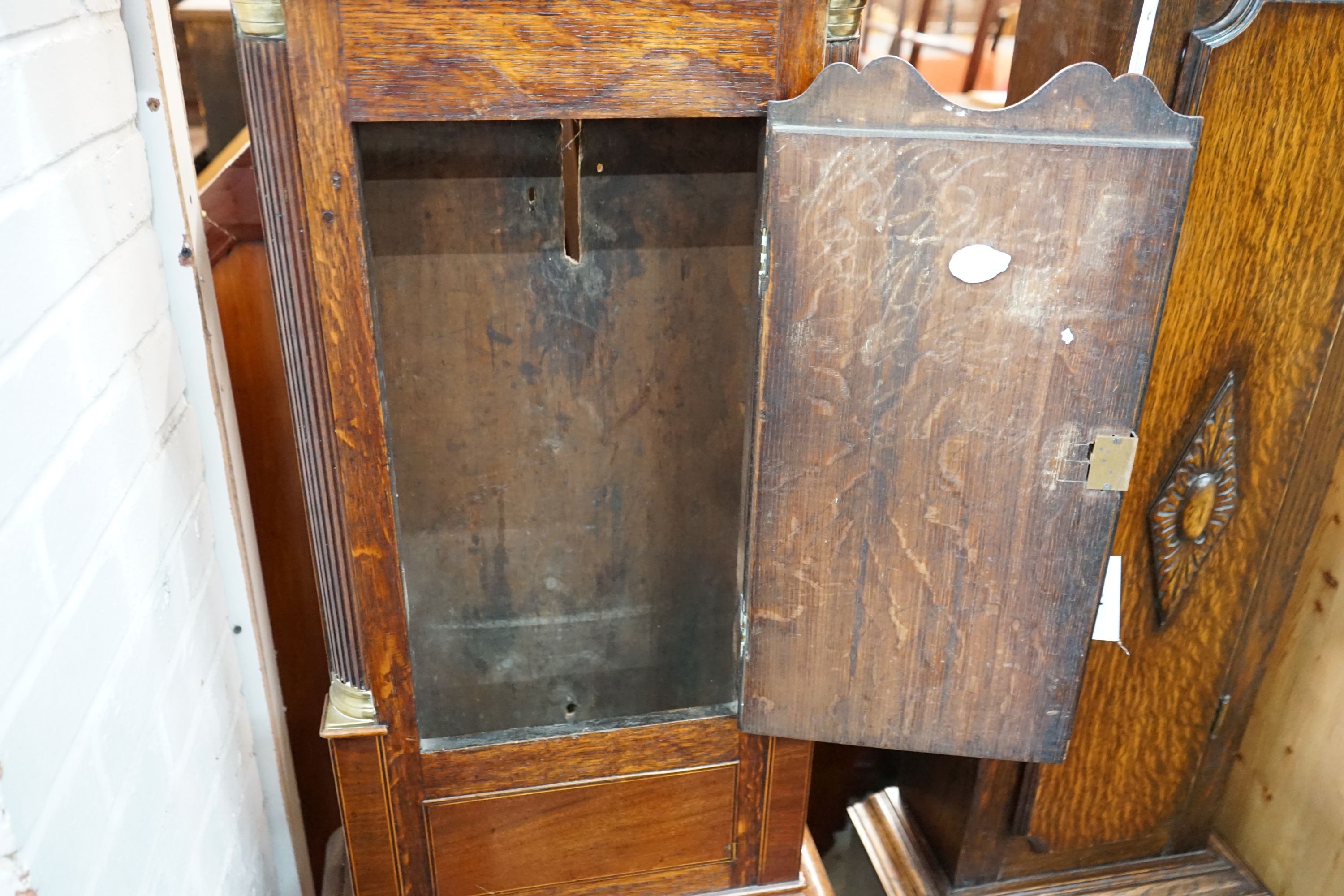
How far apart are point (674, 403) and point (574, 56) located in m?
0.54

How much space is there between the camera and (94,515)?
0.71 meters

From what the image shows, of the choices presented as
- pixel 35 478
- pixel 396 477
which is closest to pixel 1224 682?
pixel 396 477

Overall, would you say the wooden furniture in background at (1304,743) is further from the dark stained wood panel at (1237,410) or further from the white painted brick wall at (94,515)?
the white painted brick wall at (94,515)

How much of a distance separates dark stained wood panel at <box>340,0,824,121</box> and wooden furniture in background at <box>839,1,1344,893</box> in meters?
0.43

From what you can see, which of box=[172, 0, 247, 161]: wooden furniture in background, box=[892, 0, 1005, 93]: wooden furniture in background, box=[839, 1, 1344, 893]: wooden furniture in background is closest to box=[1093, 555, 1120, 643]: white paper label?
box=[839, 1, 1344, 893]: wooden furniture in background

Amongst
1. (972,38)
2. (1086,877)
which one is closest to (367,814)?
(1086,877)

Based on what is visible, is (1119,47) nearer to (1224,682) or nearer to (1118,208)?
(1118,208)

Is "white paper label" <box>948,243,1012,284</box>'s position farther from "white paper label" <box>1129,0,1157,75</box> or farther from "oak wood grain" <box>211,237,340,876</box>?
"oak wood grain" <box>211,237,340,876</box>

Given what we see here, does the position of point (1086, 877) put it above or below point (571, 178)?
below

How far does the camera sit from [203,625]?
0.99 metres

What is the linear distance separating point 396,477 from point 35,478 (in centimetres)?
59

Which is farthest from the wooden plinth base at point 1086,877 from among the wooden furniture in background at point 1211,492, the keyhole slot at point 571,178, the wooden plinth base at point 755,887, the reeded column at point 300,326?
the keyhole slot at point 571,178

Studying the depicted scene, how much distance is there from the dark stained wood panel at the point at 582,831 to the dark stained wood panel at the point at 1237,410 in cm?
44

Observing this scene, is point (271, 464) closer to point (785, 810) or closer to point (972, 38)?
point (785, 810)
